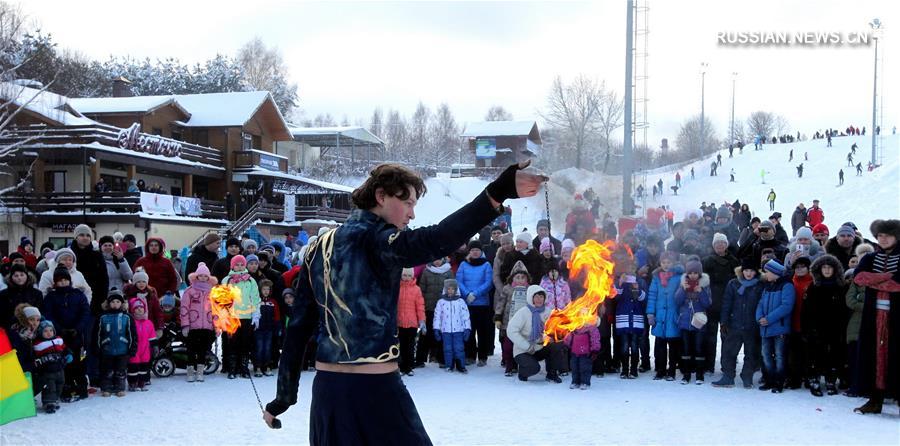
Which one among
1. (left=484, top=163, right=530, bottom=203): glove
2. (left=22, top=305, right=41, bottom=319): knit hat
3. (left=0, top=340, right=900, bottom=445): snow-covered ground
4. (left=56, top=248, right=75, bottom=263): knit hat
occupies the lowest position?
(left=0, top=340, right=900, bottom=445): snow-covered ground

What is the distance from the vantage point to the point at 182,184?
114ft

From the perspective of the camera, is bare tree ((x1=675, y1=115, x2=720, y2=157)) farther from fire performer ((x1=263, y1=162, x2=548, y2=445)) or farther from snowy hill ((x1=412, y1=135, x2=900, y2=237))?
fire performer ((x1=263, y1=162, x2=548, y2=445))

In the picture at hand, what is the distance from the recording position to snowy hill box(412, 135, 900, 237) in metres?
31.0

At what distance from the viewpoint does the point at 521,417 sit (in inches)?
304

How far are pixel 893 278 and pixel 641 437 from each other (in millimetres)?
3048

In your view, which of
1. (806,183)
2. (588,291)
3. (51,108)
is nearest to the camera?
(588,291)

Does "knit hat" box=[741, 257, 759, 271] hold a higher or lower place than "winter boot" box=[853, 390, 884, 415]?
higher

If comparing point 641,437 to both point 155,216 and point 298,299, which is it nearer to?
point 298,299

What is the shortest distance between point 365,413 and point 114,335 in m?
7.17

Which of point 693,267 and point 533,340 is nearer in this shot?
point 693,267

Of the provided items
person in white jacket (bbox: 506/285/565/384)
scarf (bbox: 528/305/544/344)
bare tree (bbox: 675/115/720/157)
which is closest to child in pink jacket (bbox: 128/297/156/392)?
person in white jacket (bbox: 506/285/565/384)

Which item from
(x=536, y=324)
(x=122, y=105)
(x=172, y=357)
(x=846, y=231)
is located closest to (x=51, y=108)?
(x=122, y=105)

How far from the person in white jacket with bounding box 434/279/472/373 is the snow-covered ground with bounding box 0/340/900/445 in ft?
3.25

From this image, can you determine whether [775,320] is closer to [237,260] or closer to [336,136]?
[237,260]
